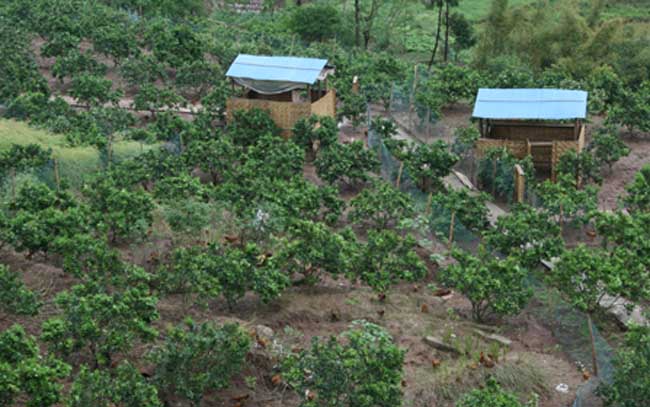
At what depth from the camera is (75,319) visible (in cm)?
1541

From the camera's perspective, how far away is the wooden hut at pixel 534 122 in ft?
86.0

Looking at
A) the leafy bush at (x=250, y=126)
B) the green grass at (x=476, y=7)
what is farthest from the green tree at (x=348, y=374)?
the green grass at (x=476, y=7)

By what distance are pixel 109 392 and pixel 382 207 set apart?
9.34 metres

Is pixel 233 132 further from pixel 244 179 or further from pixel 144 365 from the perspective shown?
pixel 144 365

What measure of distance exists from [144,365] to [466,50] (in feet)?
106

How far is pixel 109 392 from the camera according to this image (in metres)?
13.8

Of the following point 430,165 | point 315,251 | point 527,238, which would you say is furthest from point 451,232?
point 315,251

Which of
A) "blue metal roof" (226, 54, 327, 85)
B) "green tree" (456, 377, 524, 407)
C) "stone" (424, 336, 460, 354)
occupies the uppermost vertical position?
"blue metal roof" (226, 54, 327, 85)

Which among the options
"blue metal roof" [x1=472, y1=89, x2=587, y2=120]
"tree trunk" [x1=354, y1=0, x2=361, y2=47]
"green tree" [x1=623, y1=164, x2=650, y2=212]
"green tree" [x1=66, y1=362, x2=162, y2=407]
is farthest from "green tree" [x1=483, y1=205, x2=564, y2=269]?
"tree trunk" [x1=354, y1=0, x2=361, y2=47]

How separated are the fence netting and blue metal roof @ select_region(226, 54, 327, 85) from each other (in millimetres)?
4271

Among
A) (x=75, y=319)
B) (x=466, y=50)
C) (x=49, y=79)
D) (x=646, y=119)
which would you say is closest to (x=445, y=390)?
(x=75, y=319)

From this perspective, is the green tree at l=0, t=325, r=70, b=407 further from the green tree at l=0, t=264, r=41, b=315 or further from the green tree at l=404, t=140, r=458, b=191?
the green tree at l=404, t=140, r=458, b=191

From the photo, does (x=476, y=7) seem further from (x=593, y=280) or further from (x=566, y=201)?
(x=593, y=280)

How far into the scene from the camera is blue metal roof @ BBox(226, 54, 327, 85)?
92.5ft
